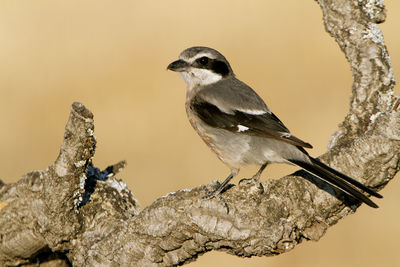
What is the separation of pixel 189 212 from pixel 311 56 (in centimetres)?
690

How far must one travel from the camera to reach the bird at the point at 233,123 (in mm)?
3758

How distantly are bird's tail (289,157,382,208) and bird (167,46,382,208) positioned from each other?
15mm

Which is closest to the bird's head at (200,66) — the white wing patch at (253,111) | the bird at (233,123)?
the bird at (233,123)

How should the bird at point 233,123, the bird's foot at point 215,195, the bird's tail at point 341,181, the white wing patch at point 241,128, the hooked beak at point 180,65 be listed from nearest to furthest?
the bird's foot at point 215,195 → the bird's tail at point 341,181 → the bird at point 233,123 → the white wing patch at point 241,128 → the hooked beak at point 180,65

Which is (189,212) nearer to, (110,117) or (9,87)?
(110,117)

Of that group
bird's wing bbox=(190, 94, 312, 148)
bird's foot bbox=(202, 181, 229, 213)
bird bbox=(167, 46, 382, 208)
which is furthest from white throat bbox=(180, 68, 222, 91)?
bird's foot bbox=(202, 181, 229, 213)

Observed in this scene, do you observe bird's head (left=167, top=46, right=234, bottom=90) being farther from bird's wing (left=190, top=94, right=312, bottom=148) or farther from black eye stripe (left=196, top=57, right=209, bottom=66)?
bird's wing (left=190, top=94, right=312, bottom=148)

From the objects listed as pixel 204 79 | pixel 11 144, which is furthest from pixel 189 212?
pixel 11 144

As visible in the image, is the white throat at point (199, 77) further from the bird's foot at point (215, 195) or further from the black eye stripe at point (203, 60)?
the bird's foot at point (215, 195)

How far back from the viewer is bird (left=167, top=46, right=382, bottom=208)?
3.76 meters

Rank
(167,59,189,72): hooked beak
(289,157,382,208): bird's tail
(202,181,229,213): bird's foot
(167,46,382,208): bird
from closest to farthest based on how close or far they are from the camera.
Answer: (202,181,229,213): bird's foot
(289,157,382,208): bird's tail
(167,46,382,208): bird
(167,59,189,72): hooked beak

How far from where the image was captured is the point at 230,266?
627cm

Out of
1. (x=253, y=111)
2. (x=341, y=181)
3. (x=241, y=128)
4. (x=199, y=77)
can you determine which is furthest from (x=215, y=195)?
(x=199, y=77)

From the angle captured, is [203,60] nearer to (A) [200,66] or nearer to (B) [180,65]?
(A) [200,66]
